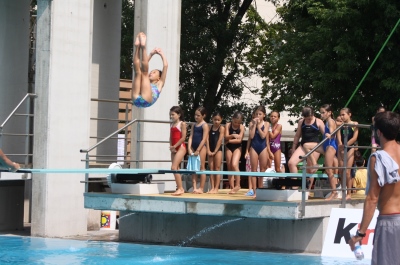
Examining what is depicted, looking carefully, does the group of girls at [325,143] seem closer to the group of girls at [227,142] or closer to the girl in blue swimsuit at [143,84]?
the group of girls at [227,142]

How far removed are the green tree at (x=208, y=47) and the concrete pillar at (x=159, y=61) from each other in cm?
1137

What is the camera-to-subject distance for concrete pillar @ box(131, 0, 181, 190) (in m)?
19.9

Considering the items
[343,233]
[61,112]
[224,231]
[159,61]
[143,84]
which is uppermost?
[159,61]

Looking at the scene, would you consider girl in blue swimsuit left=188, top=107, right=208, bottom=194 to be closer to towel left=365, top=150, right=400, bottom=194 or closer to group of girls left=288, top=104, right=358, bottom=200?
group of girls left=288, top=104, right=358, bottom=200

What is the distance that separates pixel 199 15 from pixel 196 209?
1707cm

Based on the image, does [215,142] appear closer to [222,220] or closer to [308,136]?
[222,220]

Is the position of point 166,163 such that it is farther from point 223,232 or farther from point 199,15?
point 199,15

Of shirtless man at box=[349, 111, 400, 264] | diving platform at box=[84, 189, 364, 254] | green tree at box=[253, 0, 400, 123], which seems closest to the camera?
shirtless man at box=[349, 111, 400, 264]

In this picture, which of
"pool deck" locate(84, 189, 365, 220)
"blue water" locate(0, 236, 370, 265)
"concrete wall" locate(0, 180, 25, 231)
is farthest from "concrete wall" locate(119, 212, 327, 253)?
"concrete wall" locate(0, 180, 25, 231)

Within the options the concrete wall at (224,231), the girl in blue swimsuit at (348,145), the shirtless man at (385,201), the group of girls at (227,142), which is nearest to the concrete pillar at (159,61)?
the concrete wall at (224,231)

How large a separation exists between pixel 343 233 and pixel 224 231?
2768 millimetres

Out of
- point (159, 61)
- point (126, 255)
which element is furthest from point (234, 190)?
point (159, 61)

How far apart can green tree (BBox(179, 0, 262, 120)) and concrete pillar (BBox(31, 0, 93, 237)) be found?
12.8 m

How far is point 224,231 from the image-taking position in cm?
1719
